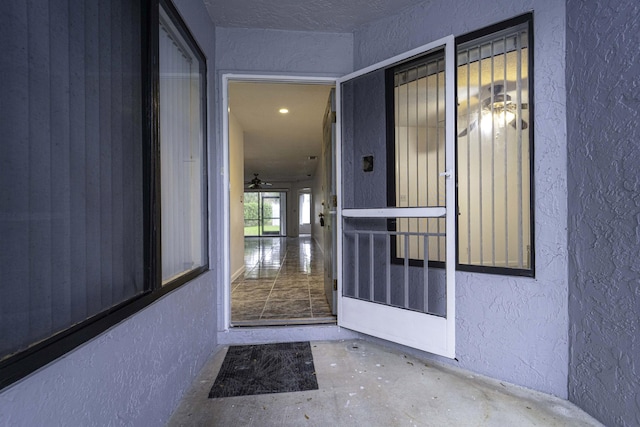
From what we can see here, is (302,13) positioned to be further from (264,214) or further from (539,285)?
(264,214)

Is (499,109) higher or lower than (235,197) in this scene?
higher

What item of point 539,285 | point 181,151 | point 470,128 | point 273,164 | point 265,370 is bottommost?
point 265,370

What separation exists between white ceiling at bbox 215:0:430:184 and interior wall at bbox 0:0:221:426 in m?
0.34

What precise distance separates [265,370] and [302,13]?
250 centimetres

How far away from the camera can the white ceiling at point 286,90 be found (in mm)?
2154

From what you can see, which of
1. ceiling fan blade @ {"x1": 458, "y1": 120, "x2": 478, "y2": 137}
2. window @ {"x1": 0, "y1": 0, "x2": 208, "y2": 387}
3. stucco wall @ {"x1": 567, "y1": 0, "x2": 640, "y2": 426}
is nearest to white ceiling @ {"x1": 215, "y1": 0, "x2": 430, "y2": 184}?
window @ {"x1": 0, "y1": 0, "x2": 208, "y2": 387}

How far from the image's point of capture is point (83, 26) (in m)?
0.99

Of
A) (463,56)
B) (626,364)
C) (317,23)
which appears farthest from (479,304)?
(317,23)

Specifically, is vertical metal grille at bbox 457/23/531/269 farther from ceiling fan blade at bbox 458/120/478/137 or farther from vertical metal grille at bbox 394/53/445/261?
vertical metal grille at bbox 394/53/445/261

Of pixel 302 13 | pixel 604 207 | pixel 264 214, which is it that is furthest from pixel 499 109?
pixel 264 214

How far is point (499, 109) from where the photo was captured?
6.49ft

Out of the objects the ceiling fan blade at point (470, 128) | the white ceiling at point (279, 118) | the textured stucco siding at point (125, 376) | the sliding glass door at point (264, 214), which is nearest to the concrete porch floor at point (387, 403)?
the textured stucco siding at point (125, 376)

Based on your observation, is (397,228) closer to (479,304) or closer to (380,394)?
A: (479,304)

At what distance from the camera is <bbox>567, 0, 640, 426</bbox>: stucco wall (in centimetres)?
134
